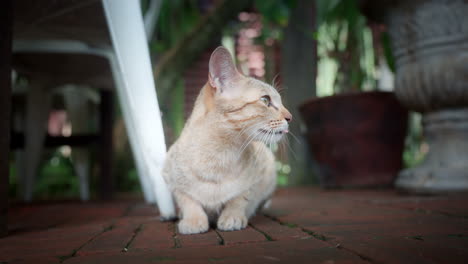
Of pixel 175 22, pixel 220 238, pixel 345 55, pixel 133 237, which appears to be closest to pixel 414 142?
pixel 345 55

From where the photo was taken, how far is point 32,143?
9.25ft

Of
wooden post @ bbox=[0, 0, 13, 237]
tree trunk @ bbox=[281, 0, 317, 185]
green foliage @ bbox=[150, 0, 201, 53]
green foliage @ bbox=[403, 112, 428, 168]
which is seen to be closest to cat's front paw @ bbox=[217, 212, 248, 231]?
wooden post @ bbox=[0, 0, 13, 237]

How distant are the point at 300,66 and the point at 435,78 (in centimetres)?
170

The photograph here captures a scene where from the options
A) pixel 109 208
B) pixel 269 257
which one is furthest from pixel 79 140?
pixel 269 257

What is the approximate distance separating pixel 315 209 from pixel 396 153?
1.54 metres

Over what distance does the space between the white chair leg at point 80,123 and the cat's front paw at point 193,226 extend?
216cm

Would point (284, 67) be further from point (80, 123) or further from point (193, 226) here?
point (193, 226)

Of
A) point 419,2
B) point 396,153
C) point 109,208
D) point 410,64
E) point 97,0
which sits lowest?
point 109,208

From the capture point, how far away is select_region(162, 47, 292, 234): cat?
150 cm

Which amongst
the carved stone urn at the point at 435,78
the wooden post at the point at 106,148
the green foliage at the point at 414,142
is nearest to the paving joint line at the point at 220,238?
the carved stone urn at the point at 435,78

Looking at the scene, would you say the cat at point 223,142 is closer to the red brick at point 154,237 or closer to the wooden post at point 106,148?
the red brick at point 154,237

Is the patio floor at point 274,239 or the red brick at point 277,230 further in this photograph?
the red brick at point 277,230

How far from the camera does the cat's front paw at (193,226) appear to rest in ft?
4.52

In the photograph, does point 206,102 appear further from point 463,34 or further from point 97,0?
point 463,34
